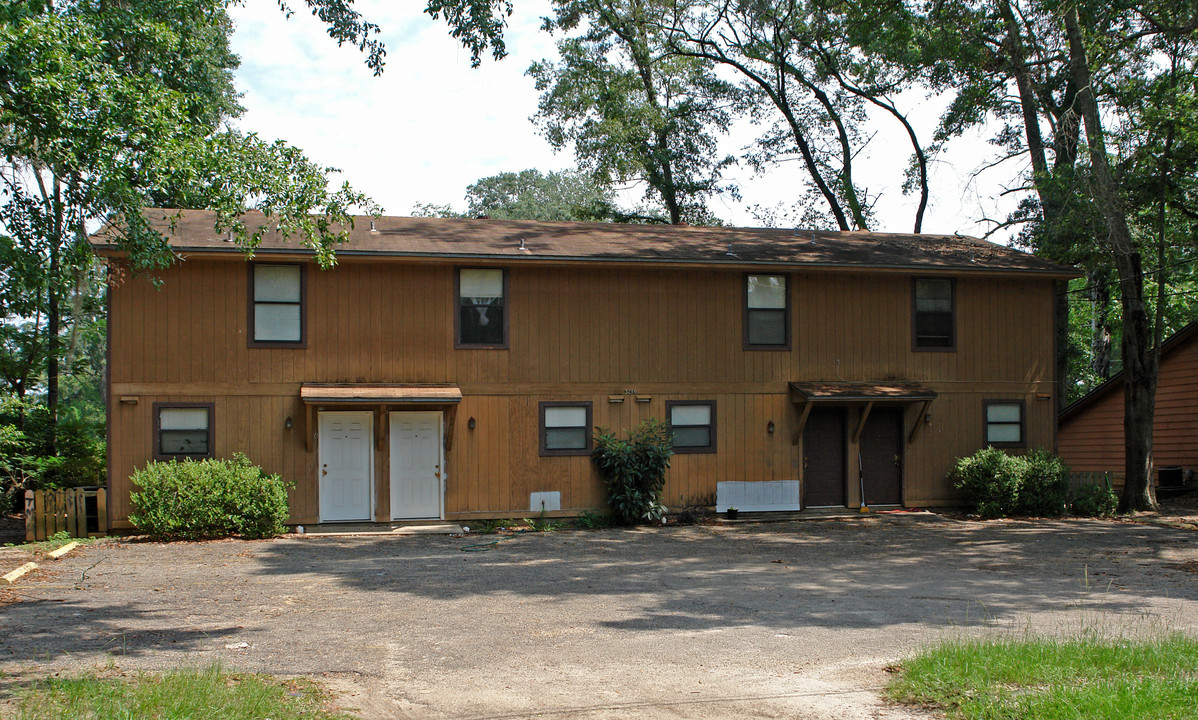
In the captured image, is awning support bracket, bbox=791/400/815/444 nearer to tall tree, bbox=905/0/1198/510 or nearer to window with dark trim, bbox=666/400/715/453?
window with dark trim, bbox=666/400/715/453

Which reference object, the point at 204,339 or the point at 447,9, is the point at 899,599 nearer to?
the point at 447,9

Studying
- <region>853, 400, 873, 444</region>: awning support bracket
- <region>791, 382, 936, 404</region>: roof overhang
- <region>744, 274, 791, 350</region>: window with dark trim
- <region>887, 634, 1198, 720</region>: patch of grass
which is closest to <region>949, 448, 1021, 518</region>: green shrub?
<region>791, 382, 936, 404</region>: roof overhang

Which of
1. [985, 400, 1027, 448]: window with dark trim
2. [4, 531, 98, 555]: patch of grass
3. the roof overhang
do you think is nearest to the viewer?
[4, 531, 98, 555]: patch of grass

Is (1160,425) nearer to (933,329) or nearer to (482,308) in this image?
(933,329)

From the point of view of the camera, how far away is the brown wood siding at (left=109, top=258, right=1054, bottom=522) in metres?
14.9

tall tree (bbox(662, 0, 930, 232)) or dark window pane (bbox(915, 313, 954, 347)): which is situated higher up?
tall tree (bbox(662, 0, 930, 232))

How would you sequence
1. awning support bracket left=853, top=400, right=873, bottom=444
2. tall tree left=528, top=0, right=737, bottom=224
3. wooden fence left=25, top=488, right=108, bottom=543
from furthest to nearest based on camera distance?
tall tree left=528, top=0, right=737, bottom=224 → awning support bracket left=853, top=400, right=873, bottom=444 → wooden fence left=25, top=488, right=108, bottom=543

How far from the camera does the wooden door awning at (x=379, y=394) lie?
14.7 m

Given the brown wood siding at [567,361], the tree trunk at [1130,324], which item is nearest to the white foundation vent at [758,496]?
the brown wood siding at [567,361]

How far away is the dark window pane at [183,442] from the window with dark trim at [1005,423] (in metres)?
14.7

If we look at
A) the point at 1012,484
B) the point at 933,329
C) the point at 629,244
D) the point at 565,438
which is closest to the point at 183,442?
the point at 565,438

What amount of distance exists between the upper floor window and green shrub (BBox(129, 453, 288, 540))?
4083 millimetres

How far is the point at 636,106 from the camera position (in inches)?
1160

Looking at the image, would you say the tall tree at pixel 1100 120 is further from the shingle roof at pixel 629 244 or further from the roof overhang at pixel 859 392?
the roof overhang at pixel 859 392
